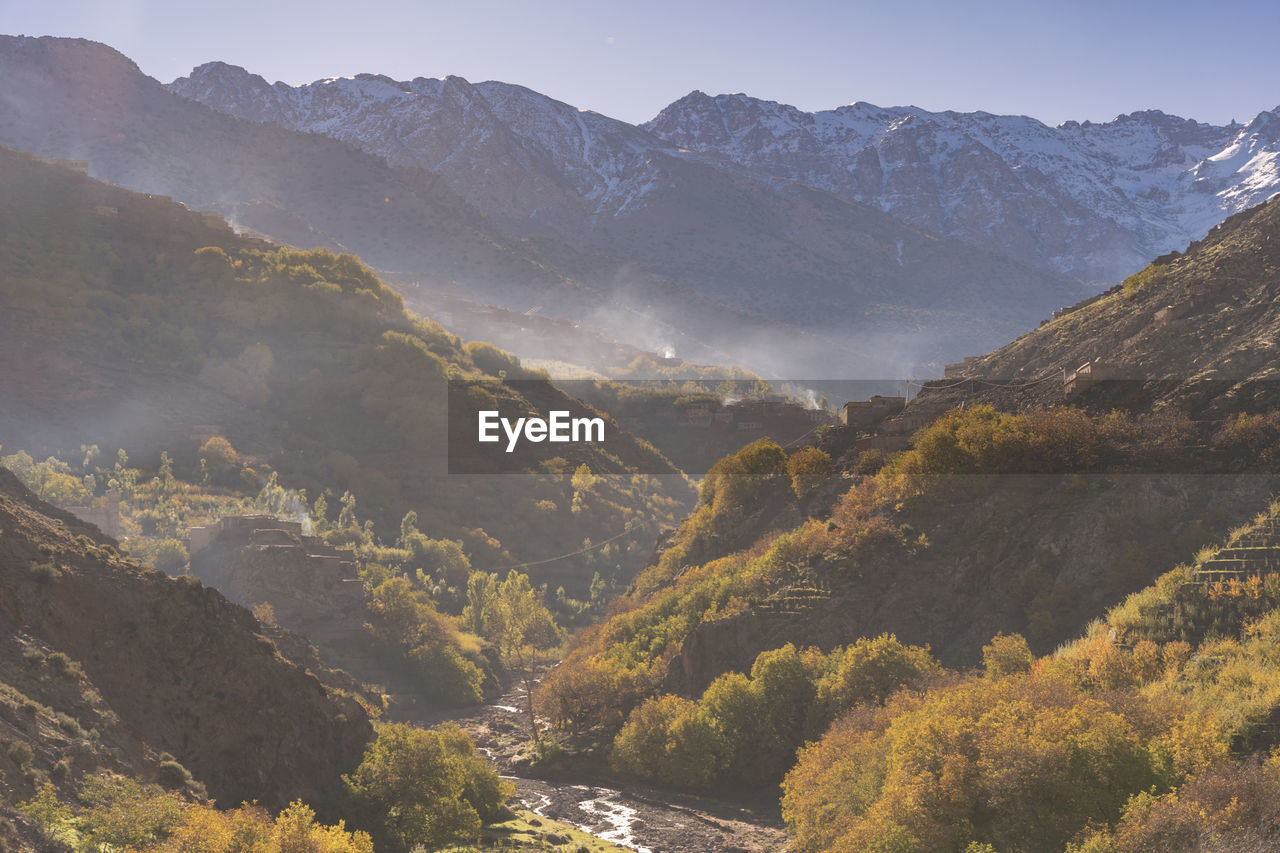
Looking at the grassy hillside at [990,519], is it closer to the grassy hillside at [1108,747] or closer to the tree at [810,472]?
the tree at [810,472]

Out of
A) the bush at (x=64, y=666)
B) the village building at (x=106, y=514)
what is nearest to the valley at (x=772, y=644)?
the bush at (x=64, y=666)

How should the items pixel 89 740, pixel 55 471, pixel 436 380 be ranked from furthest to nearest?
pixel 436 380, pixel 55 471, pixel 89 740

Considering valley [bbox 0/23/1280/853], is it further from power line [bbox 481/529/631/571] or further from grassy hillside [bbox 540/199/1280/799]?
power line [bbox 481/529/631/571]

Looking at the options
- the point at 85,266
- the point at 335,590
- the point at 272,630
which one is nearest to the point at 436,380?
the point at 85,266

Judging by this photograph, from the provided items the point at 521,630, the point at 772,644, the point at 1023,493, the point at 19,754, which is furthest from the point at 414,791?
the point at 521,630

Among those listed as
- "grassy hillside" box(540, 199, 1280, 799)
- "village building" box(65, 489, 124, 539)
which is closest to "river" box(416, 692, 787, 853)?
"grassy hillside" box(540, 199, 1280, 799)

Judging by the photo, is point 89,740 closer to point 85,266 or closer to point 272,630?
point 272,630
